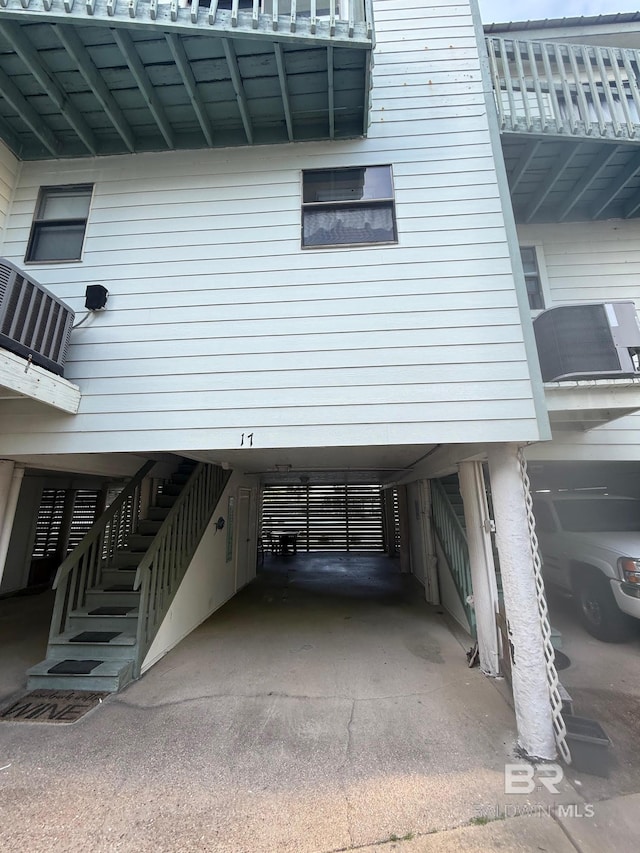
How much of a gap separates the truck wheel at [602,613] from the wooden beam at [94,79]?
725 cm

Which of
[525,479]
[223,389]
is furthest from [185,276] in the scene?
[525,479]

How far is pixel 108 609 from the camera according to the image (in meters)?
4.18

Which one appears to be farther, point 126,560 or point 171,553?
point 126,560

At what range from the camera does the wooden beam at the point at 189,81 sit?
2.97 metres

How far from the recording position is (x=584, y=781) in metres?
2.31

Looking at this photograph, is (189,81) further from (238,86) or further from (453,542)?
(453,542)

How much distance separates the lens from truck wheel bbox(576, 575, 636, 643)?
429cm

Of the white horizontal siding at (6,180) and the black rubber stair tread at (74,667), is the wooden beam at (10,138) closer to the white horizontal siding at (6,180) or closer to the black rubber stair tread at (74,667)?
the white horizontal siding at (6,180)

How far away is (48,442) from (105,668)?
226cm

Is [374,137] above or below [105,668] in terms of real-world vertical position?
above

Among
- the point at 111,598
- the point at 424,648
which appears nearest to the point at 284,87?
the point at 111,598

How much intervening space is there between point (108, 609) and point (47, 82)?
5316mm

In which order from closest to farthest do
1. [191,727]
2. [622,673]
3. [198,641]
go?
1. [191,727]
2. [622,673]
3. [198,641]

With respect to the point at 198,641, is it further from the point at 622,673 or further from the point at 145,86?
the point at 145,86
